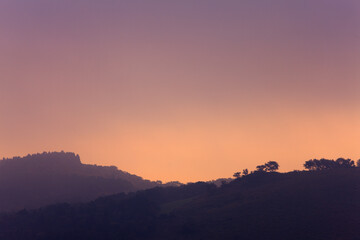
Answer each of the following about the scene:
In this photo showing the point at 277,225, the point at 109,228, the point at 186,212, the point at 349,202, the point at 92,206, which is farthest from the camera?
the point at 92,206

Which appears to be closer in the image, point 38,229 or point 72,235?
Answer: point 72,235

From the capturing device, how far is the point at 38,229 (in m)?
165

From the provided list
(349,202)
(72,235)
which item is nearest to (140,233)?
(72,235)

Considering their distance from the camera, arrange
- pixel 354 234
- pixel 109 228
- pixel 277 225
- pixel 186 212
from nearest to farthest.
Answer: pixel 354 234
pixel 277 225
pixel 109 228
pixel 186 212

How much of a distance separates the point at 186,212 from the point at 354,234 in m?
74.9

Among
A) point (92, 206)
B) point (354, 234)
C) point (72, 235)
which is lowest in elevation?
point (354, 234)

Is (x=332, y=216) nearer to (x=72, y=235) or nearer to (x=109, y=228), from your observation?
(x=109, y=228)

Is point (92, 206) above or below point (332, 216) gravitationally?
above

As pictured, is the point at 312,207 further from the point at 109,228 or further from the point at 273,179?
the point at 109,228

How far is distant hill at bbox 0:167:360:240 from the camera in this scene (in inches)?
5044

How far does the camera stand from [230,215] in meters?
152

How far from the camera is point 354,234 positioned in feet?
366

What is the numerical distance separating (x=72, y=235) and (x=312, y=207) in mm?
92790

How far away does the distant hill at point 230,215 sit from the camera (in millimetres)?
128125
